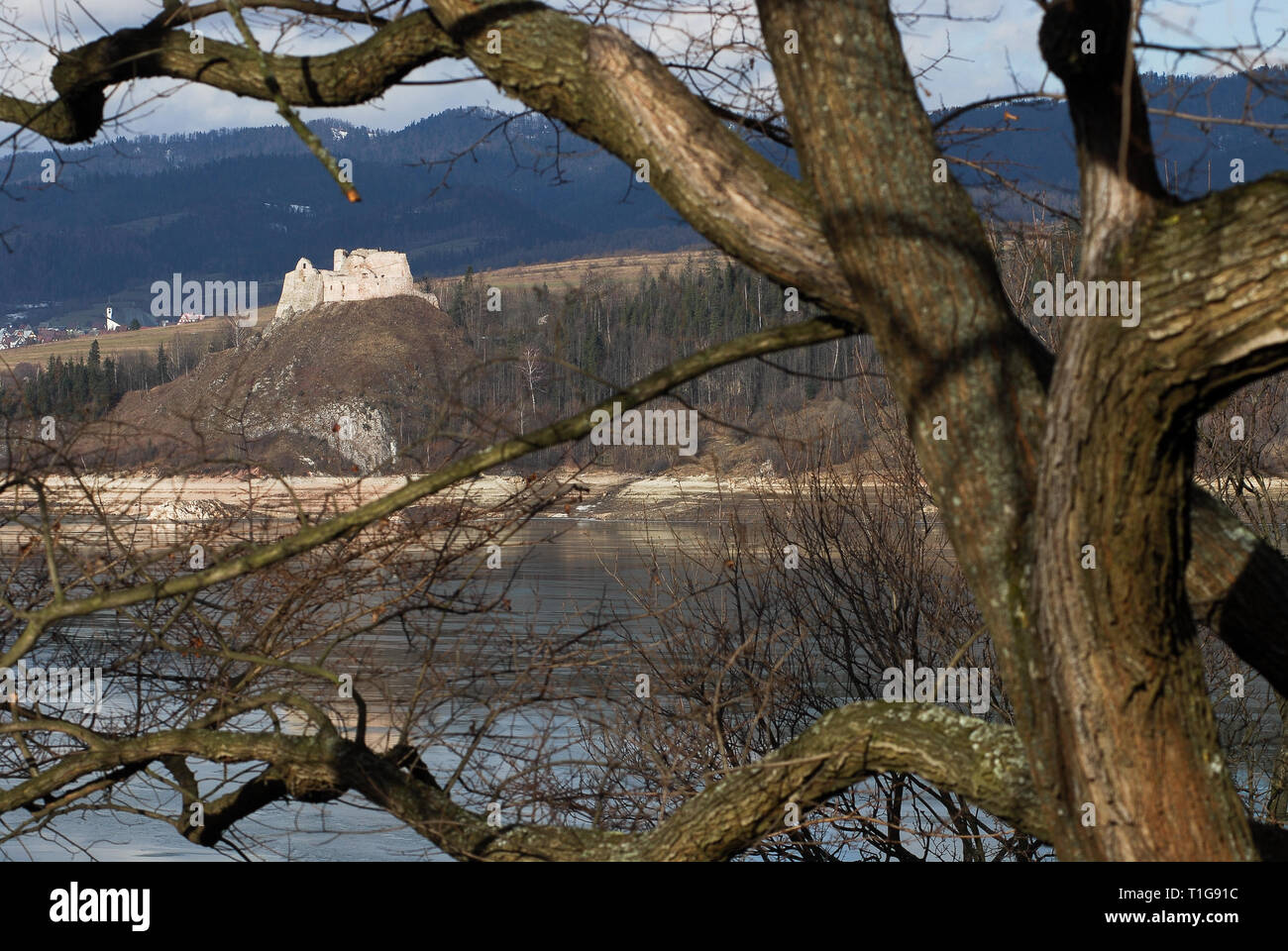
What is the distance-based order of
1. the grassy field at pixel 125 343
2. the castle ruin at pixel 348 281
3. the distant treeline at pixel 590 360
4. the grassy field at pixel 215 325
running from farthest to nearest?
1. the grassy field at pixel 125 343
2. the grassy field at pixel 215 325
3. the castle ruin at pixel 348 281
4. the distant treeline at pixel 590 360

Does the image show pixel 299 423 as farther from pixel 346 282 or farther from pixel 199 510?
pixel 346 282

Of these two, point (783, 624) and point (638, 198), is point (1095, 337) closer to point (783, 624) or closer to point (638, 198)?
point (638, 198)

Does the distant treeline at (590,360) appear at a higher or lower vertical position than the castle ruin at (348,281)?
lower

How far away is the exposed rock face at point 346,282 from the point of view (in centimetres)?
9044

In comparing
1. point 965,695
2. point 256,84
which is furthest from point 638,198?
point 965,695

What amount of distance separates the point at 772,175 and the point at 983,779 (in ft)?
5.41

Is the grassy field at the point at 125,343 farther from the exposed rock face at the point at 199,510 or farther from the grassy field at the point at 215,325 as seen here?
the exposed rock face at the point at 199,510

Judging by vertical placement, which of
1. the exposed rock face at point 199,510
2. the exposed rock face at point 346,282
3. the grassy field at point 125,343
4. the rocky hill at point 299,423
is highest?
the exposed rock face at point 346,282

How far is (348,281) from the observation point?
95.1 meters

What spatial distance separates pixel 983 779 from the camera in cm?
327

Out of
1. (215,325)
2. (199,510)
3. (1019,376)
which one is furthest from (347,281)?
(1019,376)

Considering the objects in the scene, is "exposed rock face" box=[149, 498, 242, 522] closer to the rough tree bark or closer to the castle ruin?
the rough tree bark

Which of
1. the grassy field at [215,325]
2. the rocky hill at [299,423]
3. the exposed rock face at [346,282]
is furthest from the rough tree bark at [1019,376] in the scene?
the grassy field at [215,325]
